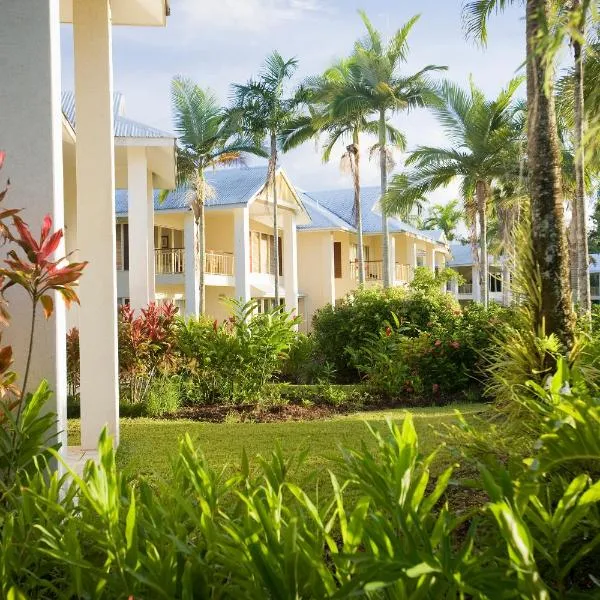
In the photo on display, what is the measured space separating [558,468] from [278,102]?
1127 inches

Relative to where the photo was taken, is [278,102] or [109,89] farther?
[278,102]

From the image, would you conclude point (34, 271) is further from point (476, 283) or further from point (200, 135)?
point (476, 283)

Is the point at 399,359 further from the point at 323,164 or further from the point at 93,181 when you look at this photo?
the point at 323,164

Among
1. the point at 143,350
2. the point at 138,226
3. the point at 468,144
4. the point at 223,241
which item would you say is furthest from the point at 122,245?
the point at 143,350

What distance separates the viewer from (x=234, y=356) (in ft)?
39.4

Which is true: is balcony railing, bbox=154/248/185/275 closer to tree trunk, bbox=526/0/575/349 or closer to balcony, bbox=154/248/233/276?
balcony, bbox=154/248/233/276

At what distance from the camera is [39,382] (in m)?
4.69

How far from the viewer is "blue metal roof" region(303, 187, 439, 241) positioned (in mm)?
39719

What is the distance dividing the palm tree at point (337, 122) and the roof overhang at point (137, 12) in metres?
21.9

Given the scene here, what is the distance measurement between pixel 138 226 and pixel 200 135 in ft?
59.6

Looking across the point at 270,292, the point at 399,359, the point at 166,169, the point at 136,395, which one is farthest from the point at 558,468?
the point at 270,292

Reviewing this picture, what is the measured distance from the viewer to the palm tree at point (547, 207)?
7.10 metres

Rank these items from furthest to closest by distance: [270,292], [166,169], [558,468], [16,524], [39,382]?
[270,292]
[166,169]
[39,382]
[558,468]
[16,524]

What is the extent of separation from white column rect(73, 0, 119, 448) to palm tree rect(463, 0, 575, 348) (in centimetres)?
400
